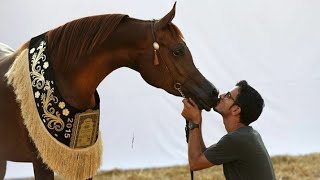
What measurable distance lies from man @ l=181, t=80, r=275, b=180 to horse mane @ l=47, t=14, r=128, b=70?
40cm

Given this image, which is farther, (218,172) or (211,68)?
(211,68)

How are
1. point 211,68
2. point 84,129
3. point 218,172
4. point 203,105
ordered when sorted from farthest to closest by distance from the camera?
point 211,68, point 218,172, point 84,129, point 203,105

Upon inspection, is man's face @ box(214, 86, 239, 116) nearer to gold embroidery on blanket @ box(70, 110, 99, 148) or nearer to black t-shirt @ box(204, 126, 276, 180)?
black t-shirt @ box(204, 126, 276, 180)

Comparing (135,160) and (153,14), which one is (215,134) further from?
(153,14)

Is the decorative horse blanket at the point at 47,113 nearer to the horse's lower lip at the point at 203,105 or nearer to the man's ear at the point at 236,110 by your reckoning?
the horse's lower lip at the point at 203,105

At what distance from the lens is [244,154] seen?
1.55 metres

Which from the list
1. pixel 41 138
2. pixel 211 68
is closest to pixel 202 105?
pixel 41 138

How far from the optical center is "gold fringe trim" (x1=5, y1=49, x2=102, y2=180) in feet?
5.27

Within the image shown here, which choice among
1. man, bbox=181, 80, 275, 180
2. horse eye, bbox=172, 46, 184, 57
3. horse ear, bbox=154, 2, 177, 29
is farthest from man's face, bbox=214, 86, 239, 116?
horse ear, bbox=154, 2, 177, 29

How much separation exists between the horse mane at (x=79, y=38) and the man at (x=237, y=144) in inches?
15.7

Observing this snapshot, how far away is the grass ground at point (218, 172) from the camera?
10.7ft

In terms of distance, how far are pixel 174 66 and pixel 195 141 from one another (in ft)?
0.93

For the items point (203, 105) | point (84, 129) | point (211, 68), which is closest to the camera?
point (203, 105)

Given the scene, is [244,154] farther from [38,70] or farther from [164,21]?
[38,70]
